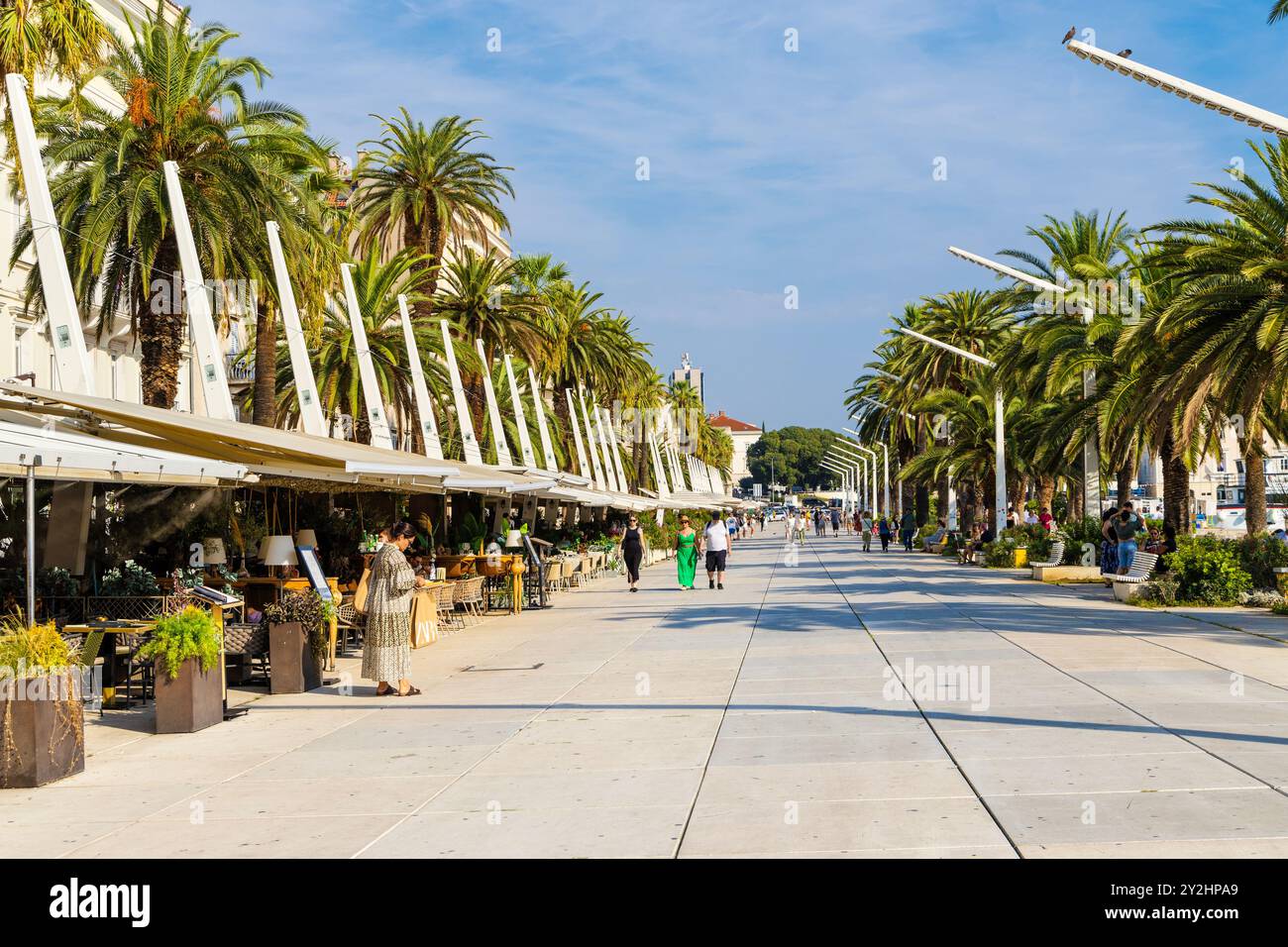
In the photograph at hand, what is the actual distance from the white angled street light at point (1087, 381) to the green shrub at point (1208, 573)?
28.0 feet

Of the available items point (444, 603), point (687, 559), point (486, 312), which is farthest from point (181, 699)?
point (486, 312)

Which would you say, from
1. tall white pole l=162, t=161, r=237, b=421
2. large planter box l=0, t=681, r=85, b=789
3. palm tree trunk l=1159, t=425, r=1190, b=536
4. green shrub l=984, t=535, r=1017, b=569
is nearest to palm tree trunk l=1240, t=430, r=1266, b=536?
palm tree trunk l=1159, t=425, r=1190, b=536

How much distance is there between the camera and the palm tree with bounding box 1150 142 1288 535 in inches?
779

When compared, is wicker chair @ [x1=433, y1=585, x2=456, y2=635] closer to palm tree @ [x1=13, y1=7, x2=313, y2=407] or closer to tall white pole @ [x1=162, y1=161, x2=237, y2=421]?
tall white pole @ [x1=162, y1=161, x2=237, y2=421]

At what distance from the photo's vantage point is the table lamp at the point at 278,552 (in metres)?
17.1

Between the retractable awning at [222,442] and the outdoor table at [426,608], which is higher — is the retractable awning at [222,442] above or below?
above

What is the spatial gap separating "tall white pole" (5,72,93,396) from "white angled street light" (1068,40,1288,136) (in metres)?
12.1

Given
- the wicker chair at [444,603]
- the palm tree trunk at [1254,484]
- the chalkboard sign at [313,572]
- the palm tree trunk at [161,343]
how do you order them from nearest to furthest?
1. the chalkboard sign at [313,572]
2. the wicker chair at [444,603]
3. the palm tree trunk at [161,343]
4. the palm tree trunk at [1254,484]

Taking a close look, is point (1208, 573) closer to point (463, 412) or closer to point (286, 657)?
point (286, 657)

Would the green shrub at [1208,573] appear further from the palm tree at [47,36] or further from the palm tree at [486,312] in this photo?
the palm tree at [486,312]

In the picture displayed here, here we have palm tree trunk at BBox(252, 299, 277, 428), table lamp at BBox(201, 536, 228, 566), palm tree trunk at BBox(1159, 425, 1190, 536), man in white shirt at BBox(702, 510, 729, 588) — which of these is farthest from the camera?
man in white shirt at BBox(702, 510, 729, 588)

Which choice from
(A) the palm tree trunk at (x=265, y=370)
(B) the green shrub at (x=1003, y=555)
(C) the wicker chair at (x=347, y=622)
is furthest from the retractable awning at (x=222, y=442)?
(B) the green shrub at (x=1003, y=555)

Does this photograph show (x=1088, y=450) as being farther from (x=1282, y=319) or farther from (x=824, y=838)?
(x=824, y=838)

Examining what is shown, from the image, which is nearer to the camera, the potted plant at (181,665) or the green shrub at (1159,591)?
the potted plant at (181,665)
